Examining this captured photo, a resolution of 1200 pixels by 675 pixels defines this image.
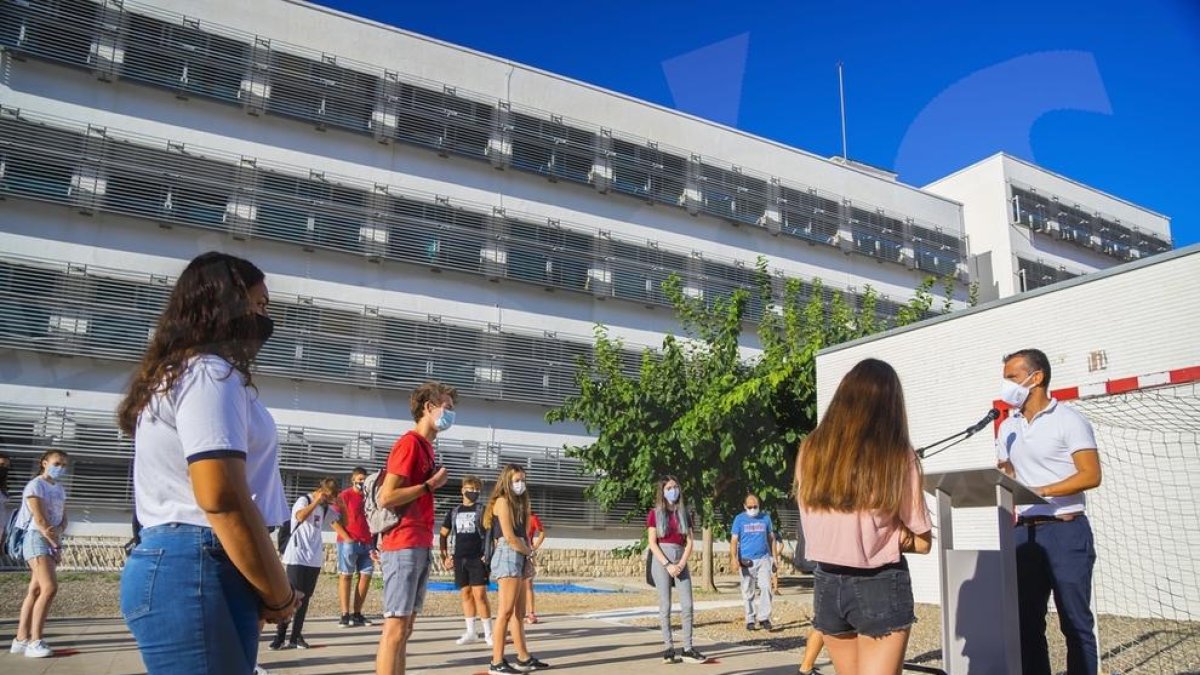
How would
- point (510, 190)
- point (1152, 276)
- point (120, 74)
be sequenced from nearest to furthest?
point (1152, 276), point (120, 74), point (510, 190)

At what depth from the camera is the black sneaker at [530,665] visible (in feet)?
26.4

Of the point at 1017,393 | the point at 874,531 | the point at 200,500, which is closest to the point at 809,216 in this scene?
the point at 1017,393

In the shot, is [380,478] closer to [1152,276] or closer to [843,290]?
[1152,276]

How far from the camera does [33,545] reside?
27.8 ft

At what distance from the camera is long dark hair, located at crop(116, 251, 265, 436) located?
2.52 meters

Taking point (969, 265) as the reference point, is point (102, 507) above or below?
below

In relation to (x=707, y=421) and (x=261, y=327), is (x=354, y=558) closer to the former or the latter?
(x=261, y=327)

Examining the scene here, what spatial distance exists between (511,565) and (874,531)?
4.95 m

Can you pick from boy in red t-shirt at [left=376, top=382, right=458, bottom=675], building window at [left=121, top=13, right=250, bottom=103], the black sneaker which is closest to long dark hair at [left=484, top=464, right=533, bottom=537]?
the black sneaker

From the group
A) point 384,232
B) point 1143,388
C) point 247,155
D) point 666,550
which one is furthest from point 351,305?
Result: point 1143,388

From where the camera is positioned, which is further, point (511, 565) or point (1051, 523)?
point (511, 565)

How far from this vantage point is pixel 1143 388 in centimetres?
915

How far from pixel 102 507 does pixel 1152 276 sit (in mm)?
21961

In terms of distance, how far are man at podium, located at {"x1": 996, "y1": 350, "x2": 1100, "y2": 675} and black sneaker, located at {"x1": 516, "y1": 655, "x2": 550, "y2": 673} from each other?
4.48 metres
